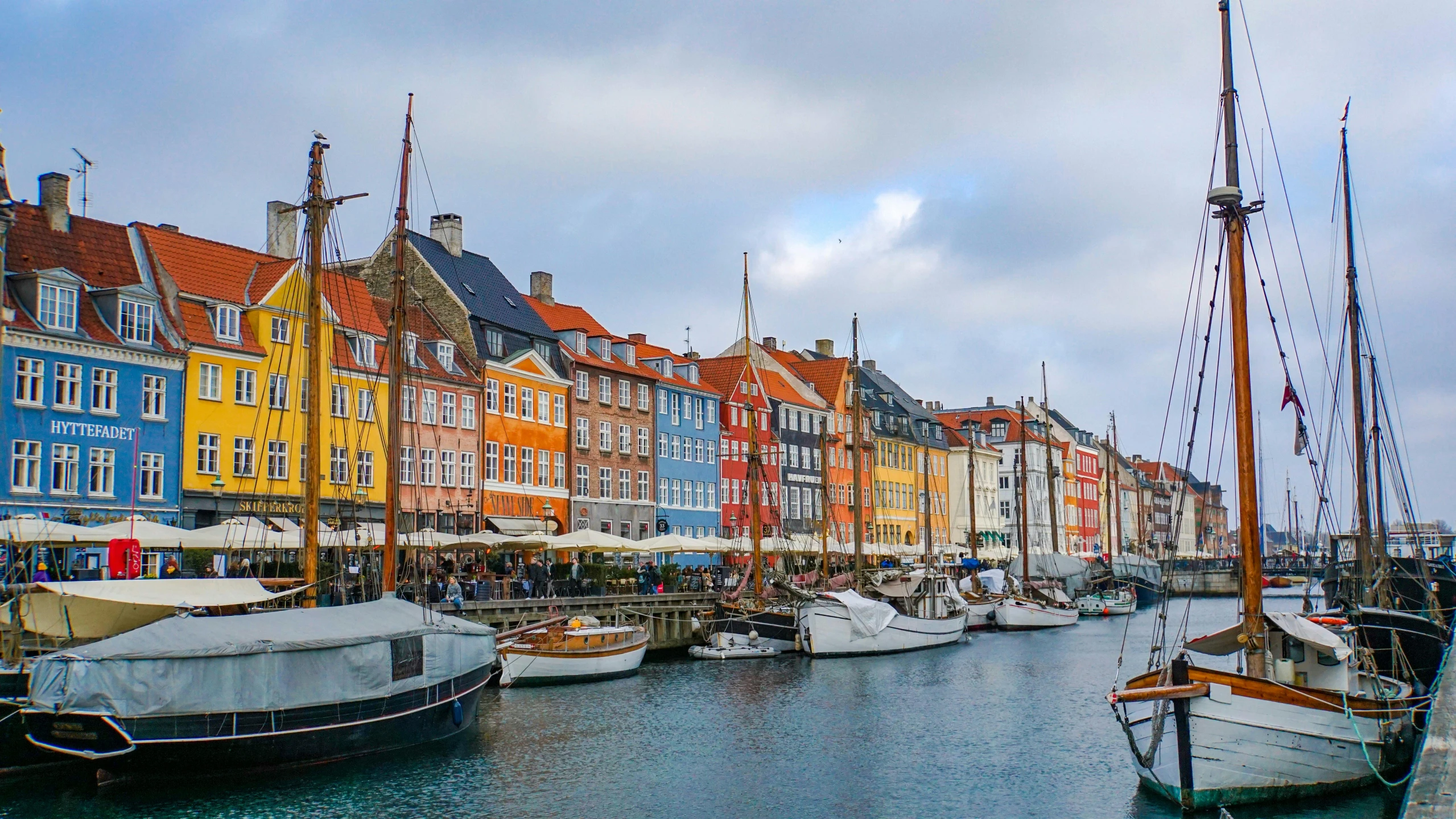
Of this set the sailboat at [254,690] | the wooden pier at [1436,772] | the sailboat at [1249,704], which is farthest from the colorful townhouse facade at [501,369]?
the wooden pier at [1436,772]

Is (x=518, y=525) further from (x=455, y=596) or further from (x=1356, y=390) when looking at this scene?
(x=1356, y=390)

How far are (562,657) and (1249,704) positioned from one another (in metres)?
24.8

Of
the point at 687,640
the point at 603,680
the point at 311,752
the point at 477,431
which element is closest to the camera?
the point at 311,752

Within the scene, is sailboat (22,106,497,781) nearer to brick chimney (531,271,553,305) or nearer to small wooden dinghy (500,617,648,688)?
small wooden dinghy (500,617,648,688)

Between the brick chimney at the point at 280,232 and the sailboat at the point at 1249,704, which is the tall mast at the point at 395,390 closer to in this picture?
the sailboat at the point at 1249,704

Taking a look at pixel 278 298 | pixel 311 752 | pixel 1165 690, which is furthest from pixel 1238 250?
pixel 278 298

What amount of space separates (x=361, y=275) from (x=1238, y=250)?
5038 cm

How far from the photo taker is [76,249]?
47.2 metres

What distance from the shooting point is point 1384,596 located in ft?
98.3

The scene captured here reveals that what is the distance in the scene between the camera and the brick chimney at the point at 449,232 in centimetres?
6806

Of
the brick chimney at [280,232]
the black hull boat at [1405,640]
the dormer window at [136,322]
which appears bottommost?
the black hull boat at [1405,640]

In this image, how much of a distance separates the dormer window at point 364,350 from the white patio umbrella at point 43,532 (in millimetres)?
21474

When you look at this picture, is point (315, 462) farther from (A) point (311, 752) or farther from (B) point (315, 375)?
(A) point (311, 752)

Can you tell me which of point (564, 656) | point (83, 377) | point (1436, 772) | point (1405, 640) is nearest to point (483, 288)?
point (83, 377)
